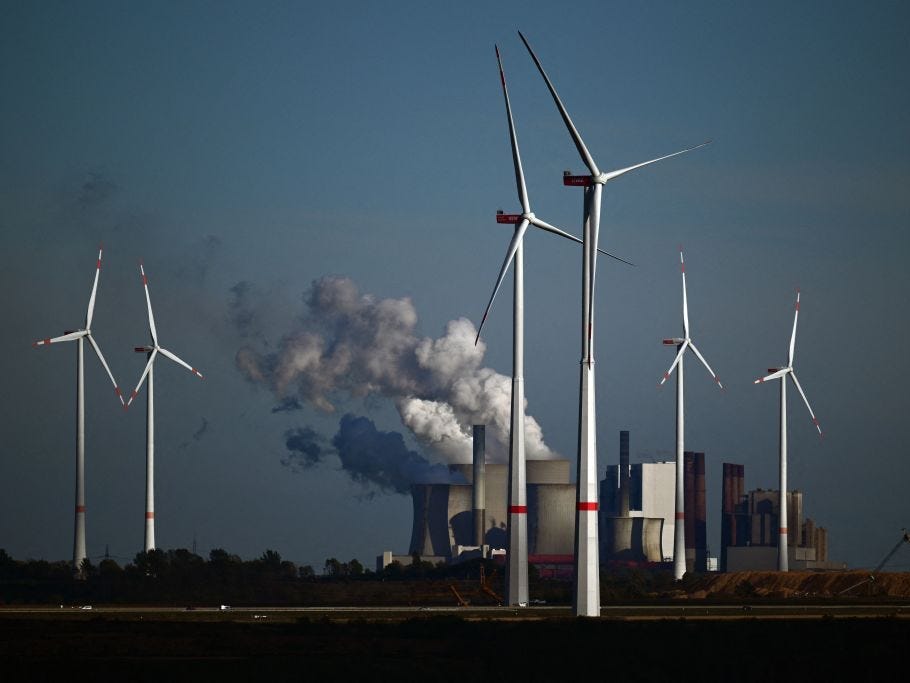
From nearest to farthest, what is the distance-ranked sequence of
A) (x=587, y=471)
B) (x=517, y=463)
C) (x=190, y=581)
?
(x=587, y=471) → (x=517, y=463) → (x=190, y=581)

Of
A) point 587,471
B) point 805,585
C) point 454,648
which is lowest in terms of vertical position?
point 805,585

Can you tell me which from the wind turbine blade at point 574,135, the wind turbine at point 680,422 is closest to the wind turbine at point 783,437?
the wind turbine at point 680,422

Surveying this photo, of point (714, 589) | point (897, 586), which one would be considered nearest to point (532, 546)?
point (714, 589)

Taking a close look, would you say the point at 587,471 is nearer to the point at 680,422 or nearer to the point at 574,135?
the point at 574,135

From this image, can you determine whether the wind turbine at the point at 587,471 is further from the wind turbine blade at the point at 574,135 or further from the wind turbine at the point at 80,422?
the wind turbine at the point at 80,422

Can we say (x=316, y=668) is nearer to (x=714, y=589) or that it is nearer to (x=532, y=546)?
(x=714, y=589)

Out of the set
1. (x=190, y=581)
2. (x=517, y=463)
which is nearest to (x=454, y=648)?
(x=517, y=463)

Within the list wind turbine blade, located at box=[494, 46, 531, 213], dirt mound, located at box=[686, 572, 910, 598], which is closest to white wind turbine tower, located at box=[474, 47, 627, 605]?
wind turbine blade, located at box=[494, 46, 531, 213]

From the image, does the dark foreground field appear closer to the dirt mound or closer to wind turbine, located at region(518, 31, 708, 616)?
wind turbine, located at region(518, 31, 708, 616)
